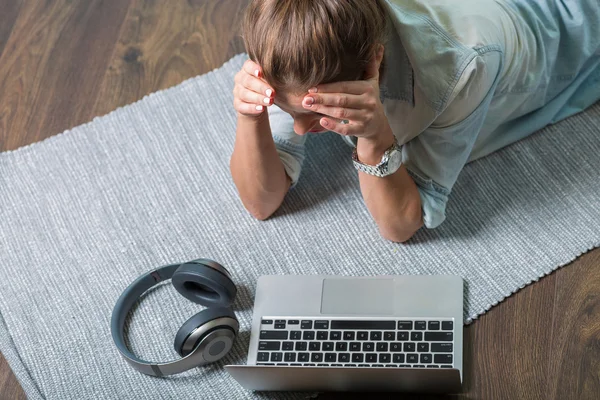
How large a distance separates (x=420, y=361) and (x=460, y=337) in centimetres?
7

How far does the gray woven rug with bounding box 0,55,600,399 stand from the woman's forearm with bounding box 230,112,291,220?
0.15 ft

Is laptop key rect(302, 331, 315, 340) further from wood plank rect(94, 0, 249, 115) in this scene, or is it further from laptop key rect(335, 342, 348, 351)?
wood plank rect(94, 0, 249, 115)

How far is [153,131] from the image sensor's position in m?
1.46

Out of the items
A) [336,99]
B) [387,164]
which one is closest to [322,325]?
[387,164]

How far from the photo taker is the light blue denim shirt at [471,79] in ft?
3.50

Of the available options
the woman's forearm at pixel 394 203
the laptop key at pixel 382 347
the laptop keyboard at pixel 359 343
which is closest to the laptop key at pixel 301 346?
the laptop keyboard at pixel 359 343

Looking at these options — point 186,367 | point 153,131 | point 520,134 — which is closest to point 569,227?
point 520,134

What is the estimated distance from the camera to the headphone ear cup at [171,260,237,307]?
1.14 meters

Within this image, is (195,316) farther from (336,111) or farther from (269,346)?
(336,111)

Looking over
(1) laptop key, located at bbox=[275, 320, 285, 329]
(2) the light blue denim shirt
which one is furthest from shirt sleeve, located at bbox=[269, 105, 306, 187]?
(1) laptop key, located at bbox=[275, 320, 285, 329]

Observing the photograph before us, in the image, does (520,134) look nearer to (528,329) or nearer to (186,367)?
(528,329)

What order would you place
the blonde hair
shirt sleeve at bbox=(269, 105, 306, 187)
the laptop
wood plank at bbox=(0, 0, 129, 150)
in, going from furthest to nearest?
wood plank at bbox=(0, 0, 129, 150), shirt sleeve at bbox=(269, 105, 306, 187), the laptop, the blonde hair

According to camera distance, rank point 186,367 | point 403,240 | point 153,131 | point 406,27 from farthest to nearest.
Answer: point 153,131, point 403,240, point 186,367, point 406,27

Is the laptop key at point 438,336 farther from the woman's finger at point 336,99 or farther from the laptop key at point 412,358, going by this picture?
the woman's finger at point 336,99
